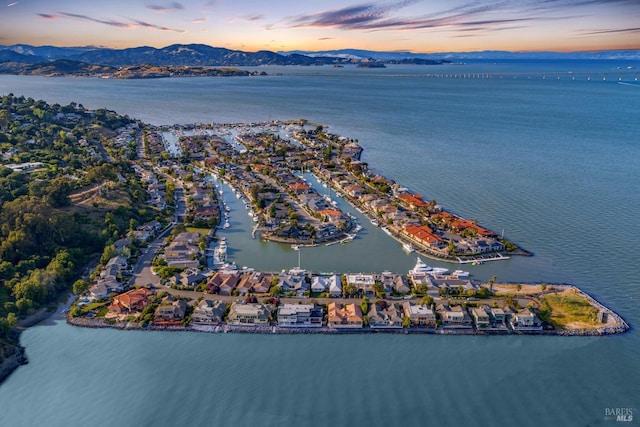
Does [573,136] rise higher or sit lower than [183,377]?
higher

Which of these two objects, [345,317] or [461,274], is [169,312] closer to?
[345,317]

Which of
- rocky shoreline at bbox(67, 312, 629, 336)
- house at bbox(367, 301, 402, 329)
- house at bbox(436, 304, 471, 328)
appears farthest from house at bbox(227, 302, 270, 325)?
house at bbox(436, 304, 471, 328)

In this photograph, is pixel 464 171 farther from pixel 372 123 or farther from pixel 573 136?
pixel 372 123

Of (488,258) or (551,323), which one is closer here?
(551,323)

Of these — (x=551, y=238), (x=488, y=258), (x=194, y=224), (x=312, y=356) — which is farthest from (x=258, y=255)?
(x=551, y=238)

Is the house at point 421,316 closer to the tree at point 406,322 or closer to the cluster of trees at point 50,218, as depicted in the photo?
the tree at point 406,322

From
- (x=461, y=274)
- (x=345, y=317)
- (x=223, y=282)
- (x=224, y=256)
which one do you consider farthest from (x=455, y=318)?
(x=224, y=256)

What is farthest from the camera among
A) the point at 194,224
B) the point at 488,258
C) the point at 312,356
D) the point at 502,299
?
the point at 194,224
